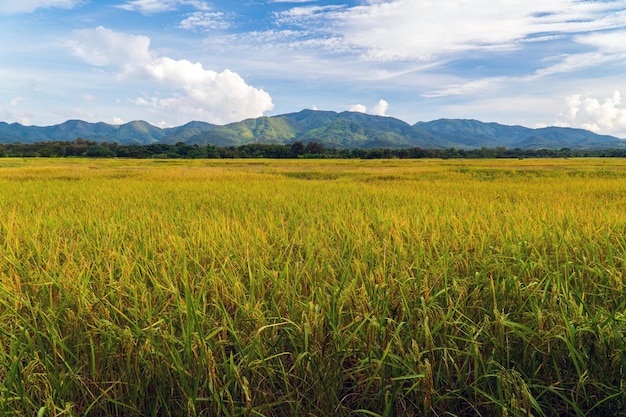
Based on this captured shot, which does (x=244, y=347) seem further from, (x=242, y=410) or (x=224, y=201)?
(x=224, y=201)

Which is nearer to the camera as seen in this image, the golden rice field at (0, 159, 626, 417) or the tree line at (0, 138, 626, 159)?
the golden rice field at (0, 159, 626, 417)

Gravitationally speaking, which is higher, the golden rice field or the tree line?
the tree line

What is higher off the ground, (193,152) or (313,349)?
(193,152)

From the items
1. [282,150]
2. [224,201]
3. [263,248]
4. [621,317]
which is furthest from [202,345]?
[282,150]

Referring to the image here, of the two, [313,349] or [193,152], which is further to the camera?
[193,152]

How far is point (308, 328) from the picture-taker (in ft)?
5.17

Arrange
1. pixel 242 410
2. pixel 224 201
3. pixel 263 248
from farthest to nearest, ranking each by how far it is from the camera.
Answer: pixel 224 201, pixel 263 248, pixel 242 410

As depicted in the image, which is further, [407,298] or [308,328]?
[407,298]

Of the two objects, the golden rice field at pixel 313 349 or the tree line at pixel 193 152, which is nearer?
the golden rice field at pixel 313 349

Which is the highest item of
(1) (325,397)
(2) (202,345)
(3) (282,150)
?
(3) (282,150)

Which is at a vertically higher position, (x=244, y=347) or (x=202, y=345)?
(x=202, y=345)

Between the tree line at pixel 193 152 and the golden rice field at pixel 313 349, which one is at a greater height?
the tree line at pixel 193 152

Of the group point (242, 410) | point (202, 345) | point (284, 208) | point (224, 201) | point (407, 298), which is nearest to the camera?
point (242, 410)

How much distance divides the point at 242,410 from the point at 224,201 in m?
5.30
